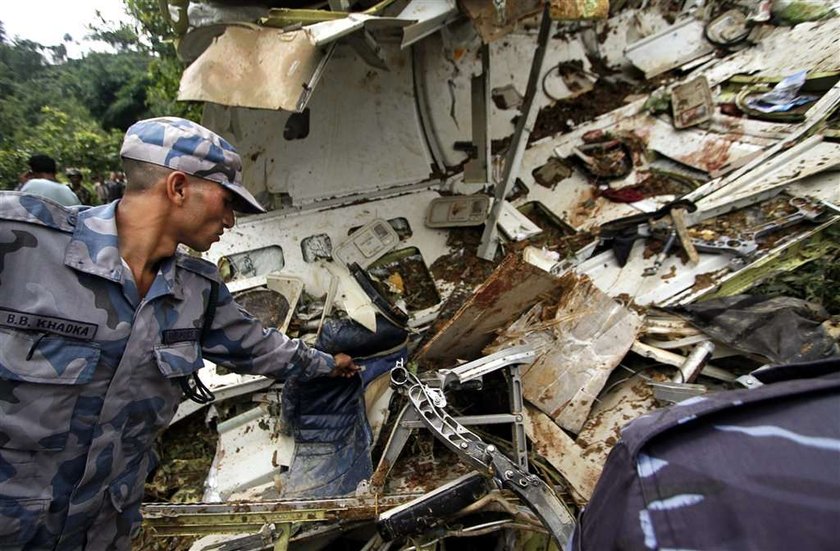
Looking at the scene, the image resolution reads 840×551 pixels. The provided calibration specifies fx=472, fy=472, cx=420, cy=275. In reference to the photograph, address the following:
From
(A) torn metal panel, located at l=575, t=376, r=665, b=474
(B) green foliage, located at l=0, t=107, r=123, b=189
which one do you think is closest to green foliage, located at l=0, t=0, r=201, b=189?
(B) green foliage, located at l=0, t=107, r=123, b=189

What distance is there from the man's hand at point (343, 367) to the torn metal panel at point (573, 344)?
28.4 inches

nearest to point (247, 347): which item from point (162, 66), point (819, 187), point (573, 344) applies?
point (573, 344)

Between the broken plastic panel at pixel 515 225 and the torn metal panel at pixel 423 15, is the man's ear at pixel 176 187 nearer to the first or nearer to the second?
the torn metal panel at pixel 423 15

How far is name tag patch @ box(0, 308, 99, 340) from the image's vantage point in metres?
1.25

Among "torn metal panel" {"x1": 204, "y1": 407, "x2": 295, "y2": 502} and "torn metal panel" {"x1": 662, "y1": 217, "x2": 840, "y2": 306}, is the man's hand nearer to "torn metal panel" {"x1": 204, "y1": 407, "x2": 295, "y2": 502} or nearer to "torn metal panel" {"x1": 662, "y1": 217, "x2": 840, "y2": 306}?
"torn metal panel" {"x1": 204, "y1": 407, "x2": 295, "y2": 502}

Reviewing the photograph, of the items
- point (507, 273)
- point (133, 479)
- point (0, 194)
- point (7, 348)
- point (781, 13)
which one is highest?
point (781, 13)

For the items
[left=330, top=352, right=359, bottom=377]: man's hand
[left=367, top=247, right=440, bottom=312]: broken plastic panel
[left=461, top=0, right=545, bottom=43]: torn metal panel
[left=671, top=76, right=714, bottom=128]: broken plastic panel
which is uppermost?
[left=671, top=76, right=714, bottom=128]: broken plastic panel

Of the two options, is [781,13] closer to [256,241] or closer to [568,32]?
[568,32]

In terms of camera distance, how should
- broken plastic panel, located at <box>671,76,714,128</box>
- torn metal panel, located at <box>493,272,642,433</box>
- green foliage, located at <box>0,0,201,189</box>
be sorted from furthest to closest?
green foliage, located at <box>0,0,201,189</box> → broken plastic panel, located at <box>671,76,714,128</box> → torn metal panel, located at <box>493,272,642,433</box>

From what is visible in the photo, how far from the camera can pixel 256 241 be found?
358 cm

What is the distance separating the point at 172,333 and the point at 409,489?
122 centimetres

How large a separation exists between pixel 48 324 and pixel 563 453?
1.96 meters

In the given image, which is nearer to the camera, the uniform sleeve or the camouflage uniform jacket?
the camouflage uniform jacket

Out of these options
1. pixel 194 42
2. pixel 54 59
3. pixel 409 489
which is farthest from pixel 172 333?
pixel 54 59
